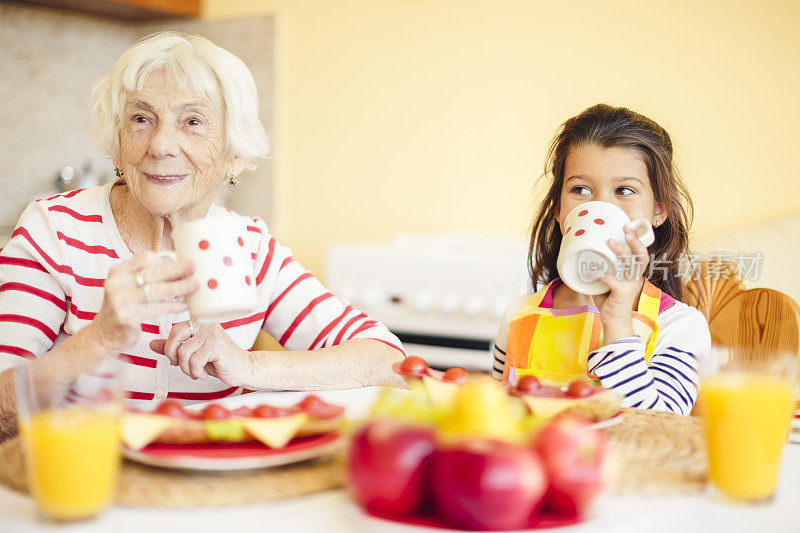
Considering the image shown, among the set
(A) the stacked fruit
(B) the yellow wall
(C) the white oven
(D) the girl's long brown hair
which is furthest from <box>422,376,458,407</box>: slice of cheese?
(B) the yellow wall

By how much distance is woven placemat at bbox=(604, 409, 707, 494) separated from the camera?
778 mm

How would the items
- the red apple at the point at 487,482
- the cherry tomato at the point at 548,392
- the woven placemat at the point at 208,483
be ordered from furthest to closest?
the cherry tomato at the point at 548,392
the woven placemat at the point at 208,483
the red apple at the point at 487,482

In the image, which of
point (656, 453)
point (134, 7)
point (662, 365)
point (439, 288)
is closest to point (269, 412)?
point (656, 453)

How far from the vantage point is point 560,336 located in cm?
147

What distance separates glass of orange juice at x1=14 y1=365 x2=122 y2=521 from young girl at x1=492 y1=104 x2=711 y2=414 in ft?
2.59

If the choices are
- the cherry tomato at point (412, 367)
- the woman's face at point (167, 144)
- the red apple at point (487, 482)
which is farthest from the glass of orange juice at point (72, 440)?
the woman's face at point (167, 144)

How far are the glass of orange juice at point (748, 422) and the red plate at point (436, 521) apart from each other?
0.55 feet

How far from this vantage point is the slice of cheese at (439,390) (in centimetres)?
93

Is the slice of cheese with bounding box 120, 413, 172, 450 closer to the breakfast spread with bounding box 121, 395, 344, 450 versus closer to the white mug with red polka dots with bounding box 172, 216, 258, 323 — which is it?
the breakfast spread with bounding box 121, 395, 344, 450

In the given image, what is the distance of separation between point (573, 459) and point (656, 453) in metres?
0.29

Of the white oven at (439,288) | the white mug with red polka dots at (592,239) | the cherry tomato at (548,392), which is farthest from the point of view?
the white oven at (439,288)

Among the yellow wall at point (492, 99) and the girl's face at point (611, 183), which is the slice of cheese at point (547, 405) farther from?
the yellow wall at point (492, 99)

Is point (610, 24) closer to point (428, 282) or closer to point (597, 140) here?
point (428, 282)

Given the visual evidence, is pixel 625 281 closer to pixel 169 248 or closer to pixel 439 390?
pixel 439 390
